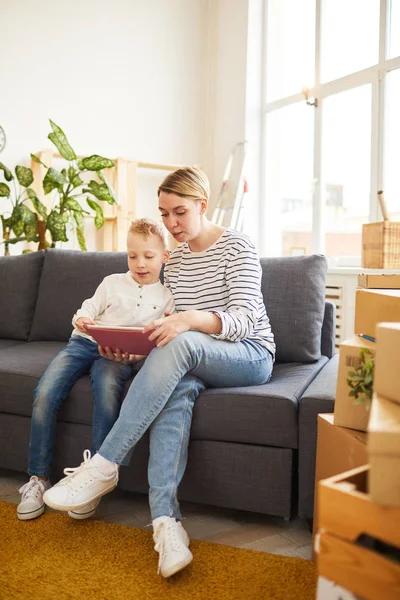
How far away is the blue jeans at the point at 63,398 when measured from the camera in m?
1.79

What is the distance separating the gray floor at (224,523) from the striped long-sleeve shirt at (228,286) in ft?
1.69

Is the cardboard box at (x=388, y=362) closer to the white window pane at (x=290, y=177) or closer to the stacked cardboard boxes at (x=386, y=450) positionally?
the stacked cardboard boxes at (x=386, y=450)

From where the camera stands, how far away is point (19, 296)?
8.63ft

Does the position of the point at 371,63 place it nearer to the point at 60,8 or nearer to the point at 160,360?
the point at 60,8

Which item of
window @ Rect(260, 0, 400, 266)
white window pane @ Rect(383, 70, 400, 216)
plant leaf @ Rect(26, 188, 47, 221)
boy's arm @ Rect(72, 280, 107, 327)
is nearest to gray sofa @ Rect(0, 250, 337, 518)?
boy's arm @ Rect(72, 280, 107, 327)

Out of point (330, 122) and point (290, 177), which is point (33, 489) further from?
point (290, 177)

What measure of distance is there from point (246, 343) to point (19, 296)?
4.04ft

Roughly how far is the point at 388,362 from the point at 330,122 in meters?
3.69

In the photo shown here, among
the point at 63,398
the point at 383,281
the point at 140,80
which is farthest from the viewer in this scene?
the point at 140,80

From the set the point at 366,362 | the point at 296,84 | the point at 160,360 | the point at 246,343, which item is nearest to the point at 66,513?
the point at 160,360

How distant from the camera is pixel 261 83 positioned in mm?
5004

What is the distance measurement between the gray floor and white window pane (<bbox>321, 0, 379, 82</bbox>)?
3233 mm

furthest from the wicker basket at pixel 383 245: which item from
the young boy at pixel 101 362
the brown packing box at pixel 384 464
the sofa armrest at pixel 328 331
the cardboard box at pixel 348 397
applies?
the brown packing box at pixel 384 464

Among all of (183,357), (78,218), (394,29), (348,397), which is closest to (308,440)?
(348,397)
